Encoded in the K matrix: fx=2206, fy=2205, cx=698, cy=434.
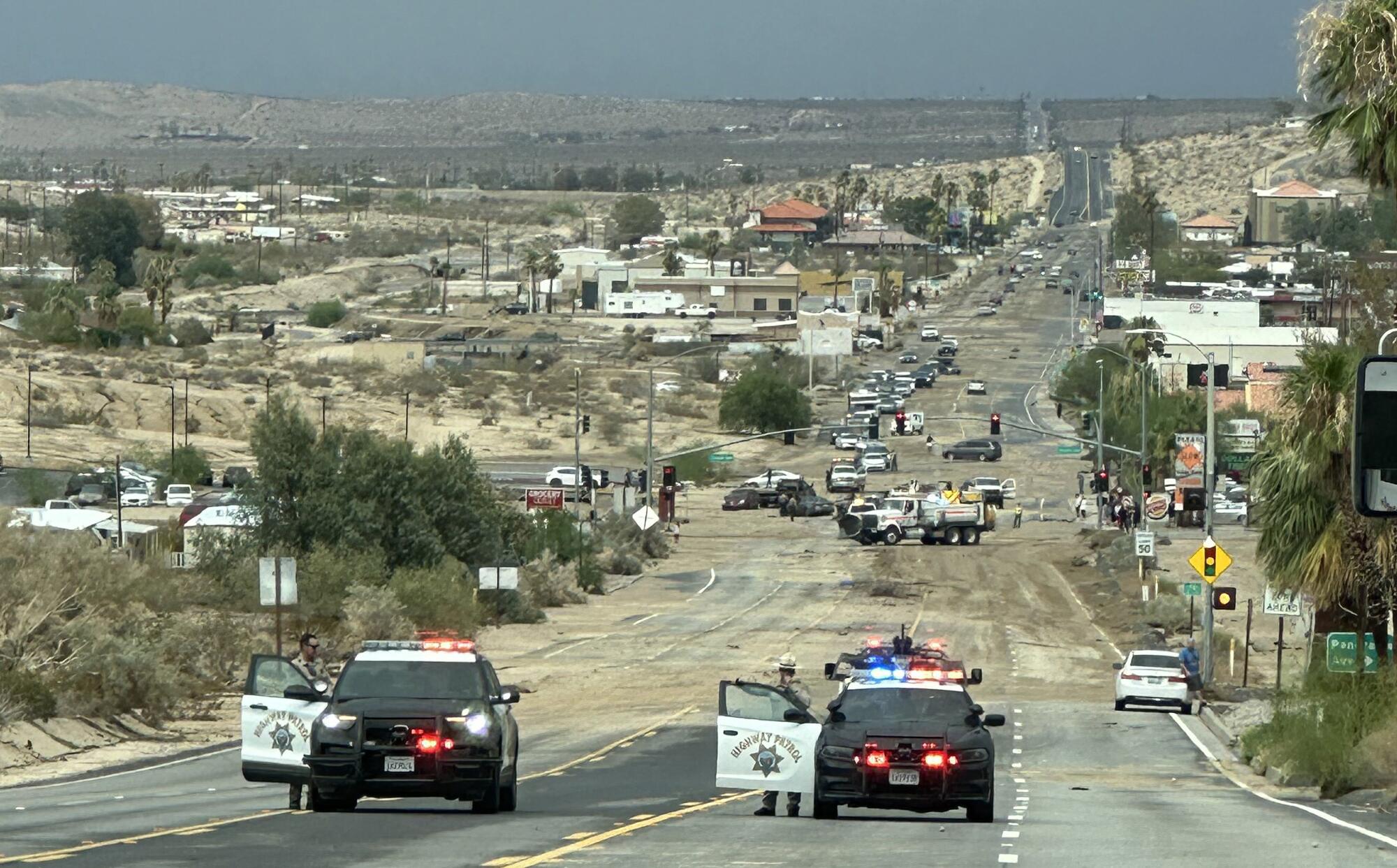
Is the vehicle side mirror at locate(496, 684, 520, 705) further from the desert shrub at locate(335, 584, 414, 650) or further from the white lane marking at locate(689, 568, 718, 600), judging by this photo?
the white lane marking at locate(689, 568, 718, 600)

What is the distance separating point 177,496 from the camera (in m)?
84.6

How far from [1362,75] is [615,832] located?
38.3 ft

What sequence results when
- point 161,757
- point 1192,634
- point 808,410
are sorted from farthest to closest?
1. point 808,410
2. point 1192,634
3. point 161,757

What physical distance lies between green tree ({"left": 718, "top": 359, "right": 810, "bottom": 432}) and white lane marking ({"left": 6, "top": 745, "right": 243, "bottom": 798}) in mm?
86795

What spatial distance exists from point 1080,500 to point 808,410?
3632cm

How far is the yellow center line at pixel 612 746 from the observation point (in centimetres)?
3011

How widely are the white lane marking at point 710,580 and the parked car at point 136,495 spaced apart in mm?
22709

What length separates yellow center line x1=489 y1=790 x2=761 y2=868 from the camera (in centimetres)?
1705

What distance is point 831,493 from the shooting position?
98.4m

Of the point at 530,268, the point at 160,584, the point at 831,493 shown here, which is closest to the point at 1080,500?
the point at 831,493

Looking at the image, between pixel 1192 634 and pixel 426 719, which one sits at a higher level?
pixel 426 719

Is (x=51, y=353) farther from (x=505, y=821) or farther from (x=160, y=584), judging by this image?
(x=505, y=821)

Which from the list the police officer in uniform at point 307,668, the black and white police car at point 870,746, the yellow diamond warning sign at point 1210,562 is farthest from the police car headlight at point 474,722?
the yellow diamond warning sign at point 1210,562

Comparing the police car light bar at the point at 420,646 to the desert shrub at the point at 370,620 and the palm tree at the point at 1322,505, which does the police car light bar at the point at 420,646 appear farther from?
the desert shrub at the point at 370,620
